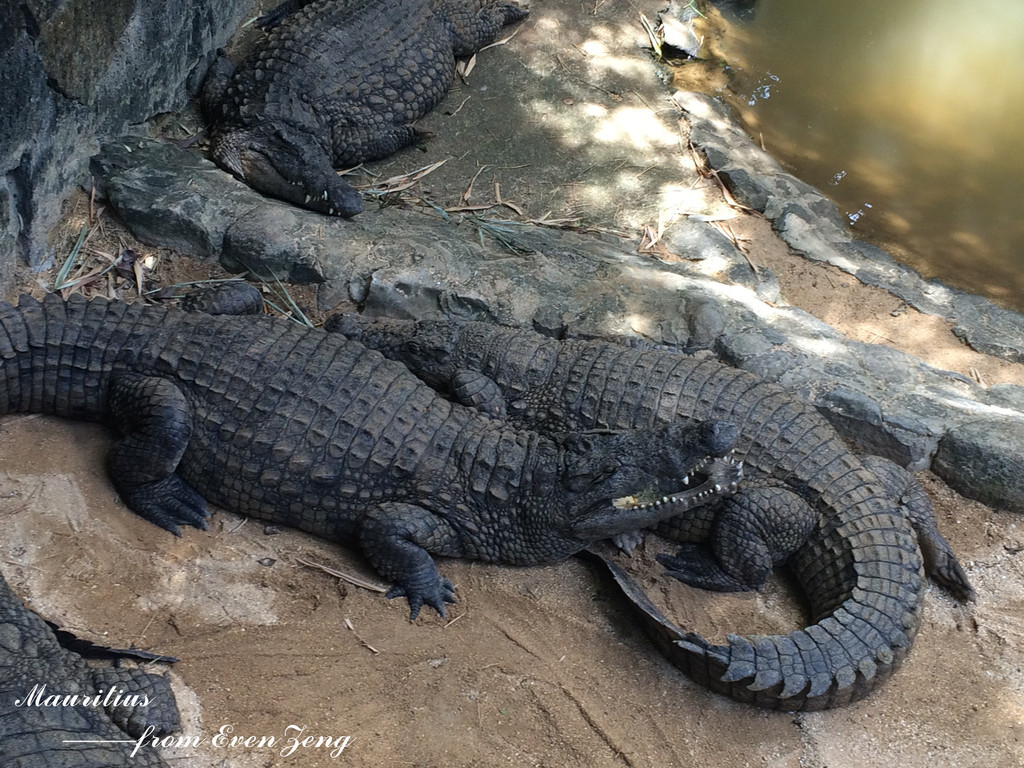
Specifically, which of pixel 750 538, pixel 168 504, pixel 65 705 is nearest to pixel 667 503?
pixel 750 538

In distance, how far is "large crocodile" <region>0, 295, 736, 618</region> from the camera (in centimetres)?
367

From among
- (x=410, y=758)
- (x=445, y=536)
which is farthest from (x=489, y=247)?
(x=410, y=758)

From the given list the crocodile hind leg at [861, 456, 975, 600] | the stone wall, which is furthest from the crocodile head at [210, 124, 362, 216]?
the crocodile hind leg at [861, 456, 975, 600]

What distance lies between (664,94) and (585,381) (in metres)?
3.55

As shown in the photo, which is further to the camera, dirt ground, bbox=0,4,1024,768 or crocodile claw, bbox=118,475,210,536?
crocodile claw, bbox=118,475,210,536

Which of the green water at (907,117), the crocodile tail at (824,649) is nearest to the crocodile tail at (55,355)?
the crocodile tail at (824,649)

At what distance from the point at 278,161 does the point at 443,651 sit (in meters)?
3.29

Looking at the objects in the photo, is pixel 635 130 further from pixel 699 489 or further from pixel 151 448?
pixel 151 448

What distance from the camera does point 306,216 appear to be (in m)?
5.06

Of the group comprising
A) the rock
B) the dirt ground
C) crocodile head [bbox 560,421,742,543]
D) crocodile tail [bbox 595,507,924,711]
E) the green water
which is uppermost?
the green water

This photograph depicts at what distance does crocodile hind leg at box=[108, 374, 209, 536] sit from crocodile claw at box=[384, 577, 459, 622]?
2.86 feet

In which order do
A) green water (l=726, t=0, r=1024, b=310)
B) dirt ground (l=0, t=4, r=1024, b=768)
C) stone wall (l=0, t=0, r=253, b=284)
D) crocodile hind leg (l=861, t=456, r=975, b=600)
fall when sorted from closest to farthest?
dirt ground (l=0, t=4, r=1024, b=768), crocodile hind leg (l=861, t=456, r=975, b=600), stone wall (l=0, t=0, r=253, b=284), green water (l=726, t=0, r=1024, b=310)

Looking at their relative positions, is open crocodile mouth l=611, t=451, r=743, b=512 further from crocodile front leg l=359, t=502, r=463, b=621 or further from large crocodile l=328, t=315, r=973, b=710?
crocodile front leg l=359, t=502, r=463, b=621

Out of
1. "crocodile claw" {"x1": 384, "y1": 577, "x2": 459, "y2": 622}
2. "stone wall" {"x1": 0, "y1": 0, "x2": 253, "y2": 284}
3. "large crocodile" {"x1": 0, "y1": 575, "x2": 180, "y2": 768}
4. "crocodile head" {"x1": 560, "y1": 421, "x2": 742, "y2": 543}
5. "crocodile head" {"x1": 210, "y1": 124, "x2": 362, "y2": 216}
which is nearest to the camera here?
"large crocodile" {"x1": 0, "y1": 575, "x2": 180, "y2": 768}
